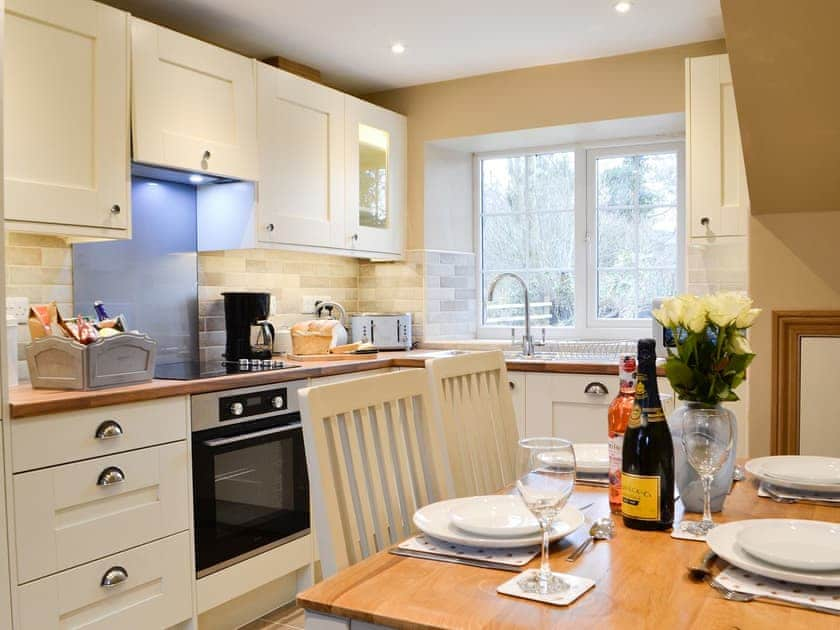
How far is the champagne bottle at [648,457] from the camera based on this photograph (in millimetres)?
1279

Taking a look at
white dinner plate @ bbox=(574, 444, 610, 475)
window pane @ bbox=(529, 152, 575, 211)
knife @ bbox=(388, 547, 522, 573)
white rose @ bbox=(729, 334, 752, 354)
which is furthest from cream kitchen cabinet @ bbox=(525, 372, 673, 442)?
knife @ bbox=(388, 547, 522, 573)

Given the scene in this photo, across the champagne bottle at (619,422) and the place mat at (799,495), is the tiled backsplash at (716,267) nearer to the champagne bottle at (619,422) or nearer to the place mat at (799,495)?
the place mat at (799,495)

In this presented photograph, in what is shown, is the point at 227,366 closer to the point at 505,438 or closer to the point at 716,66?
the point at 505,438

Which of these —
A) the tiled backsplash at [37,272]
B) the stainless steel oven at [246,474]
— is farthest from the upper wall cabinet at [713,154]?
the tiled backsplash at [37,272]

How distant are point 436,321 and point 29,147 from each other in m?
2.37

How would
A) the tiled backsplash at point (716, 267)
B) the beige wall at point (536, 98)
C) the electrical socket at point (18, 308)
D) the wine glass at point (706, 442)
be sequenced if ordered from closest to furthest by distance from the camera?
the wine glass at point (706, 442) → the electrical socket at point (18, 308) → the tiled backsplash at point (716, 267) → the beige wall at point (536, 98)

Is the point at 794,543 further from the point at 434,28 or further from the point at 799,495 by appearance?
the point at 434,28

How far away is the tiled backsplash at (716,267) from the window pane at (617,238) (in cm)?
61

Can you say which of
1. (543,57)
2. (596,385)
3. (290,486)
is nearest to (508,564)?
(290,486)

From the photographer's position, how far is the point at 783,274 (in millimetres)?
2432

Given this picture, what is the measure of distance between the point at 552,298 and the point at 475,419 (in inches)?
99.7

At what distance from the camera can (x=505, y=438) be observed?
2.12m

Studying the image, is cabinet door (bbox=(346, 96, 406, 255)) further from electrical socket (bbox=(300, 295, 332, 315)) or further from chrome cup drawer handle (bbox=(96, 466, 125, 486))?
chrome cup drawer handle (bbox=(96, 466, 125, 486))

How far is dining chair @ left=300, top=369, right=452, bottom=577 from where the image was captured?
1.33 meters
